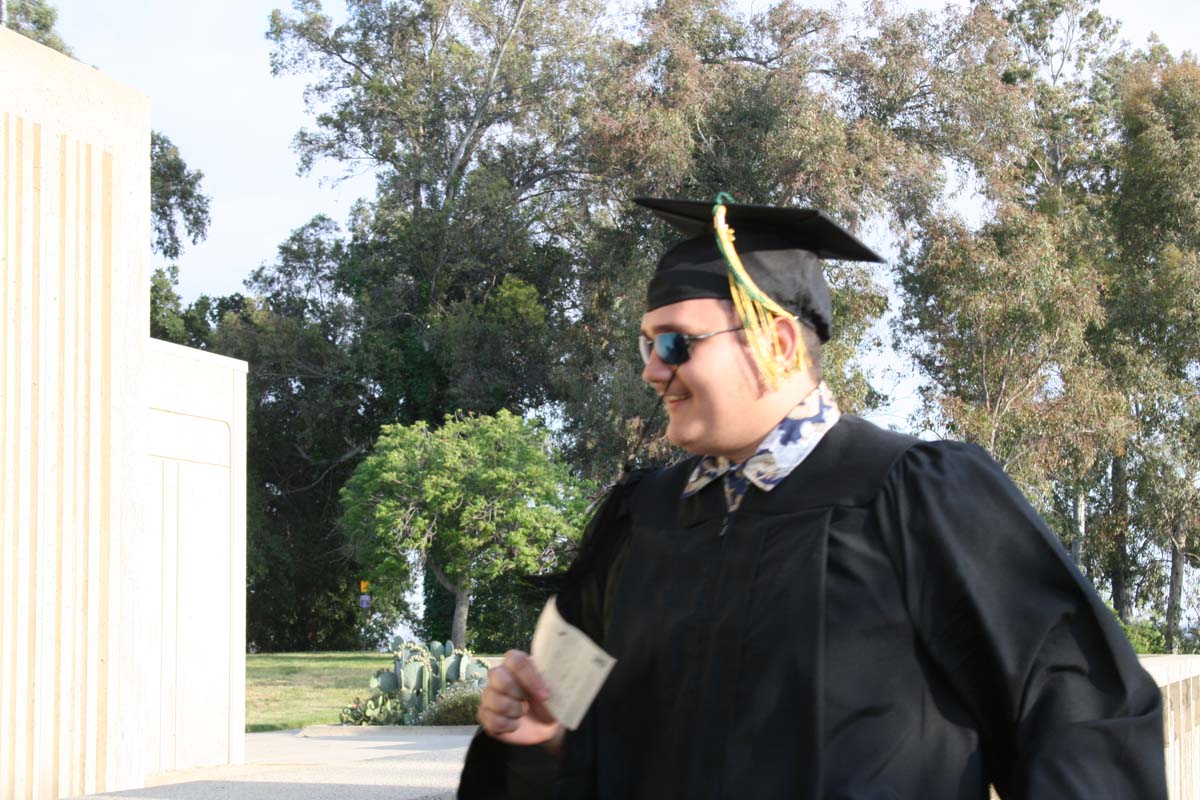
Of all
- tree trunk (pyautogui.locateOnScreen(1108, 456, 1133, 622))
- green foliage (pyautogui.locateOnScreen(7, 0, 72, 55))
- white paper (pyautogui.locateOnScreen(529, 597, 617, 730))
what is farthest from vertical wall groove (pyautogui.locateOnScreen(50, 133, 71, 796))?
green foliage (pyautogui.locateOnScreen(7, 0, 72, 55))

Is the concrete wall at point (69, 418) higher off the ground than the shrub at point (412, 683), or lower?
higher

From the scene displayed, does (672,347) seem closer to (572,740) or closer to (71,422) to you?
(572,740)

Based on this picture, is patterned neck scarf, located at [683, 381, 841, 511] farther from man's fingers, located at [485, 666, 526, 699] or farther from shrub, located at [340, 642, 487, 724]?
shrub, located at [340, 642, 487, 724]

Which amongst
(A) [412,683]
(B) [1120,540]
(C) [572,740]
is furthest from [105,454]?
(B) [1120,540]

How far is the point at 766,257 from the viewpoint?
2.23m

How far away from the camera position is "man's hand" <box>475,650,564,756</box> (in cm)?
210

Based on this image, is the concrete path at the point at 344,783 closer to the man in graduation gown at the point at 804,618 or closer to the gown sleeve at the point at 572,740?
the gown sleeve at the point at 572,740

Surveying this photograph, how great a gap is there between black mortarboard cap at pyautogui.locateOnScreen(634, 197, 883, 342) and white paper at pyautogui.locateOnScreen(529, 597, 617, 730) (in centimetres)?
56

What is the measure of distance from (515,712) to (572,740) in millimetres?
132

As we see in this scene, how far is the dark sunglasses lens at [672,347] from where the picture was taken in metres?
2.17

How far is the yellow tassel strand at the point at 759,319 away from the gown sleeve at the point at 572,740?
400 millimetres

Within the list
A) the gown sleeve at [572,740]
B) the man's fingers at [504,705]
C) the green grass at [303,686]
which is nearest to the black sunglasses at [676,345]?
the gown sleeve at [572,740]

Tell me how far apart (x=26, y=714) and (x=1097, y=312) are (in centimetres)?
2197

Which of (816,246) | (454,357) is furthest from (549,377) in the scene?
(816,246)
